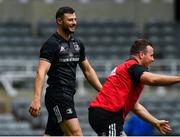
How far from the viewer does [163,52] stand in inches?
930

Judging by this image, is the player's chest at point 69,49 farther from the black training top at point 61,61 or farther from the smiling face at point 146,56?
the smiling face at point 146,56

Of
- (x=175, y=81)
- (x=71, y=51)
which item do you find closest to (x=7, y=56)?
(x=71, y=51)

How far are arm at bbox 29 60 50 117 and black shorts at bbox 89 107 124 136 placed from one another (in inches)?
22.9

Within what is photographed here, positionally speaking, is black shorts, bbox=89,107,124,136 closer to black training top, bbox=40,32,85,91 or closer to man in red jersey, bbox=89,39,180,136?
man in red jersey, bbox=89,39,180,136

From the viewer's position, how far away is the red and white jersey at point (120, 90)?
8.68 metres

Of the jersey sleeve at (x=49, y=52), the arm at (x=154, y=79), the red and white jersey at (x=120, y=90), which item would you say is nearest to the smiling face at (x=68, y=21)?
the jersey sleeve at (x=49, y=52)

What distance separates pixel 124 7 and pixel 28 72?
5.68m

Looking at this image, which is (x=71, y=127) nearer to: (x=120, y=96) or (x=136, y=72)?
(x=120, y=96)

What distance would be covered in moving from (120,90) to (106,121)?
35 cm

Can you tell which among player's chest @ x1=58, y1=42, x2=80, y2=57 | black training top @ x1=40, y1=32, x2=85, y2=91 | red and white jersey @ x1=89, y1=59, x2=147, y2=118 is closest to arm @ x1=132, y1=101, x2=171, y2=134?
red and white jersey @ x1=89, y1=59, x2=147, y2=118

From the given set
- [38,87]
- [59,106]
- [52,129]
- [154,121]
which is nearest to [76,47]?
[59,106]

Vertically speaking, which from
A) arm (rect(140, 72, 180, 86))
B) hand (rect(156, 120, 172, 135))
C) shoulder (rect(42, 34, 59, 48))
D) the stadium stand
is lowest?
the stadium stand

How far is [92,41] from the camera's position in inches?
921

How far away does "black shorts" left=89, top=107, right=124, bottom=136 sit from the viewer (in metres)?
8.77
